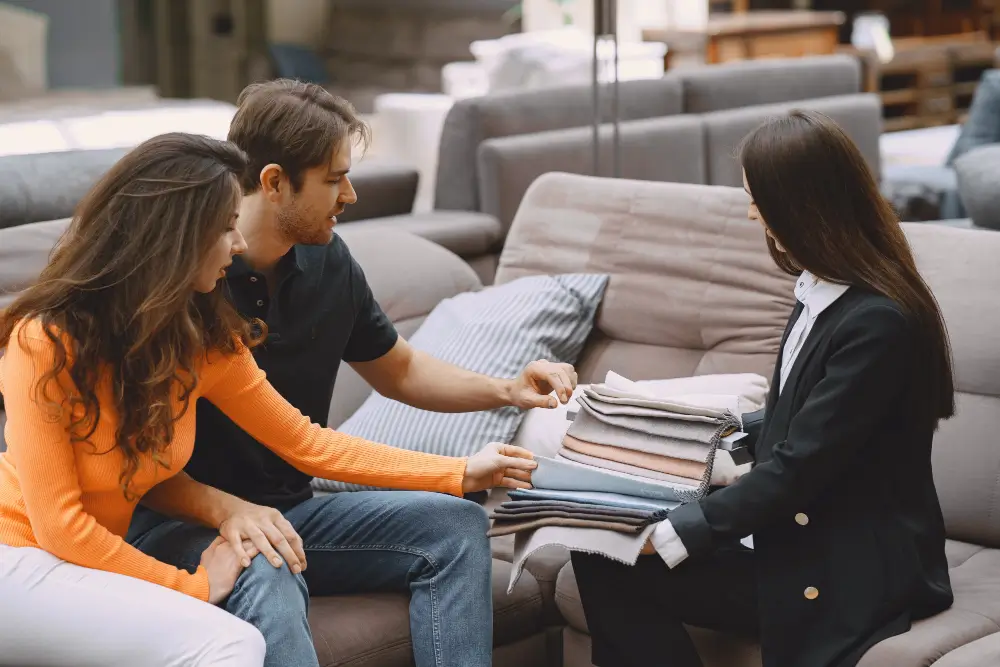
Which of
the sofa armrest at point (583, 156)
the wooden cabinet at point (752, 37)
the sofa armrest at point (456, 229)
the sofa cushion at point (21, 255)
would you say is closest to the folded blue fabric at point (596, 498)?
the sofa cushion at point (21, 255)

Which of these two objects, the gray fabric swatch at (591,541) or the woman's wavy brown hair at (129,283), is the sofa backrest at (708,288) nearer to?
the gray fabric swatch at (591,541)

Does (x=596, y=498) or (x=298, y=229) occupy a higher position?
(x=298, y=229)

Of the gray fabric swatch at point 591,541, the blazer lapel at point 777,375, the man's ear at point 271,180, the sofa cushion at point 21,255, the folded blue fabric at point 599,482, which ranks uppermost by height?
the man's ear at point 271,180

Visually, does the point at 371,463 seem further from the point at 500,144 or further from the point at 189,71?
the point at 189,71

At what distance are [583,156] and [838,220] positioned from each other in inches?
85.6

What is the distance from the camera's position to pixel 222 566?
5.35ft

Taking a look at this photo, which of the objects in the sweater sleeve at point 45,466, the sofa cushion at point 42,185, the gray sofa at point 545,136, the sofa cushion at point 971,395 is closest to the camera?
the sweater sleeve at point 45,466

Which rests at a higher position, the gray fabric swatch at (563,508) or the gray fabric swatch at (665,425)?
the gray fabric swatch at (665,425)

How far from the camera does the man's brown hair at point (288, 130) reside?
178 cm

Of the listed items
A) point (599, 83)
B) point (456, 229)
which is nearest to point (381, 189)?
point (456, 229)

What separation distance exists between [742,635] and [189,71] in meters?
4.70

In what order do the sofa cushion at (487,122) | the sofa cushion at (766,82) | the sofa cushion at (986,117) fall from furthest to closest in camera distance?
the sofa cushion at (986,117)
the sofa cushion at (766,82)
the sofa cushion at (487,122)

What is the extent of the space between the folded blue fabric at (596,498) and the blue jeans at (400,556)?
7 centimetres

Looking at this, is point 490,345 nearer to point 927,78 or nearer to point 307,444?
point 307,444
